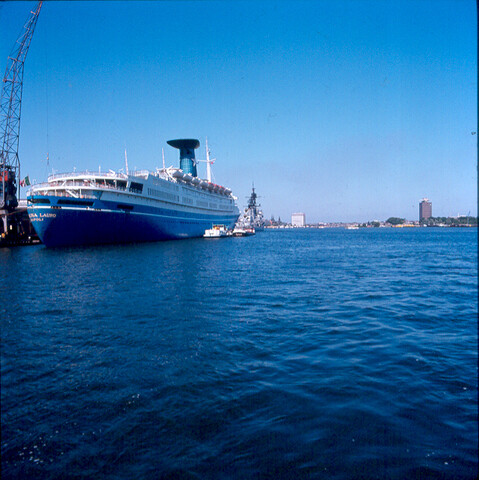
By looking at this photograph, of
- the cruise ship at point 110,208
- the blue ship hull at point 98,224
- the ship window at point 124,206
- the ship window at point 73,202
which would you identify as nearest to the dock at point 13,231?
the cruise ship at point 110,208

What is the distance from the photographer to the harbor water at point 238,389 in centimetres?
500

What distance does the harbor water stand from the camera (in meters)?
5.00

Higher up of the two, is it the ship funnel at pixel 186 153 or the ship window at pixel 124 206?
the ship funnel at pixel 186 153

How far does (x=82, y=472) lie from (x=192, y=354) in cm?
469

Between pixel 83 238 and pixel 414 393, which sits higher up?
pixel 83 238

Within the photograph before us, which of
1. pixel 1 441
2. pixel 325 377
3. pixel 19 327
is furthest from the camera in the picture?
pixel 19 327

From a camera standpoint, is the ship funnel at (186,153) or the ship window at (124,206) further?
the ship funnel at (186,153)

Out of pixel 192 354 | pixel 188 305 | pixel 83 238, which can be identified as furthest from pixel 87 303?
pixel 83 238

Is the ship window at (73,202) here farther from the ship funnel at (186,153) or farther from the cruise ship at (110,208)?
the ship funnel at (186,153)

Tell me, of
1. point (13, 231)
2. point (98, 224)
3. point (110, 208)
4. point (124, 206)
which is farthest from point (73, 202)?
point (13, 231)

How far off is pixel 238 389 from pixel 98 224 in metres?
48.8

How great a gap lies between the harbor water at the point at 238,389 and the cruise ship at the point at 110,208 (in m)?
35.3

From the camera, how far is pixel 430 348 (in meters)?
9.56

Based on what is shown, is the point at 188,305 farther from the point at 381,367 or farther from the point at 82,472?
the point at 82,472
